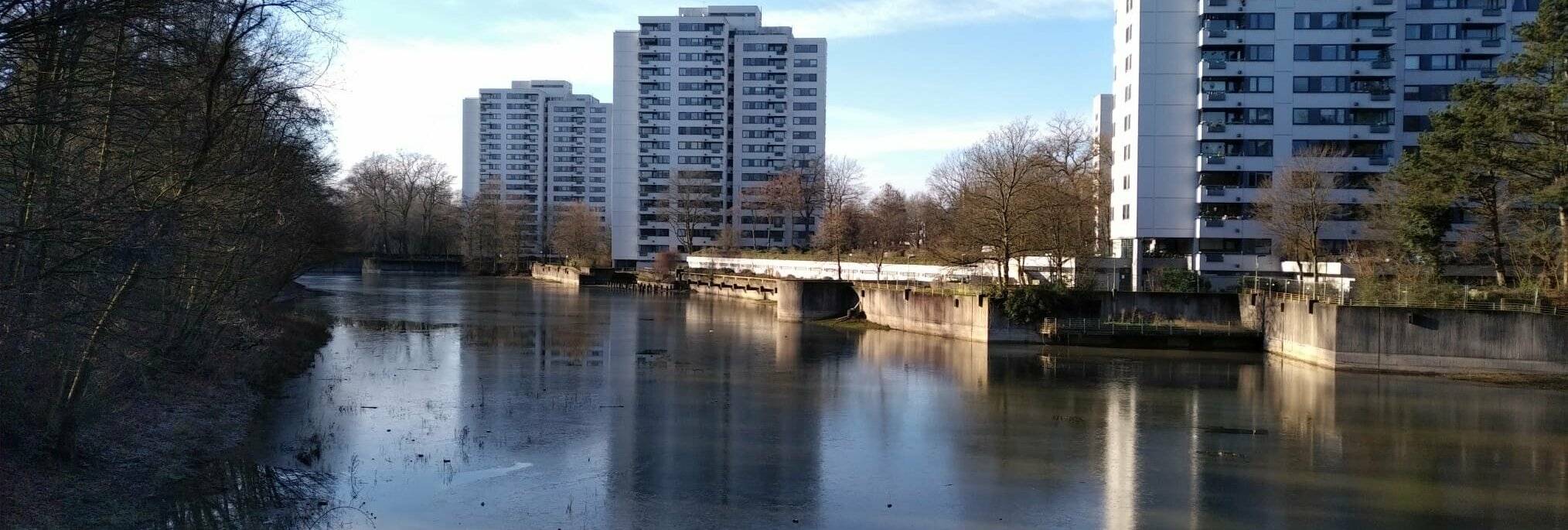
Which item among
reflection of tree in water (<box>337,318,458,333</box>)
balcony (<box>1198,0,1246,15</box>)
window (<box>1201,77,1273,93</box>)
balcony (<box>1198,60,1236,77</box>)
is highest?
balcony (<box>1198,0,1246,15</box>)

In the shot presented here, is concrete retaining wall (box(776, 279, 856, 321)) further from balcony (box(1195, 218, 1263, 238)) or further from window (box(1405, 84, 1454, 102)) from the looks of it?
window (box(1405, 84, 1454, 102))

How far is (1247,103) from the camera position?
191 feet

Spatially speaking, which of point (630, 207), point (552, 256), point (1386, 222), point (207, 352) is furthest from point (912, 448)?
point (552, 256)

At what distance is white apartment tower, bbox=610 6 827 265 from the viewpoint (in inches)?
4759

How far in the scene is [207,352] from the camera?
1090 inches

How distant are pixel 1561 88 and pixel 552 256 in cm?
11616

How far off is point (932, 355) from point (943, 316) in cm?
697

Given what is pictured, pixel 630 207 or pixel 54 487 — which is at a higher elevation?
pixel 630 207

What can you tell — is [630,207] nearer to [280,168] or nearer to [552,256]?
[552,256]

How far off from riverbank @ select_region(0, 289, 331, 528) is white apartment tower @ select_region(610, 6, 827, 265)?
89.2 meters

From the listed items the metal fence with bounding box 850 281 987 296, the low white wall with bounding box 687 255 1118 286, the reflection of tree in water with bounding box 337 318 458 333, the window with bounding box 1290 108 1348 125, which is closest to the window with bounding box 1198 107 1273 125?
the window with bounding box 1290 108 1348 125

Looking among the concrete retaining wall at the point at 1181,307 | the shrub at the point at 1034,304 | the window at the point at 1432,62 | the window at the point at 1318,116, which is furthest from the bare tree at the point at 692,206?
the concrete retaining wall at the point at 1181,307

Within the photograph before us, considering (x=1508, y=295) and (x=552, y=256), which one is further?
(x=552, y=256)

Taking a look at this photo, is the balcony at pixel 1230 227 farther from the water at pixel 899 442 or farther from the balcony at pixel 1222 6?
the water at pixel 899 442
